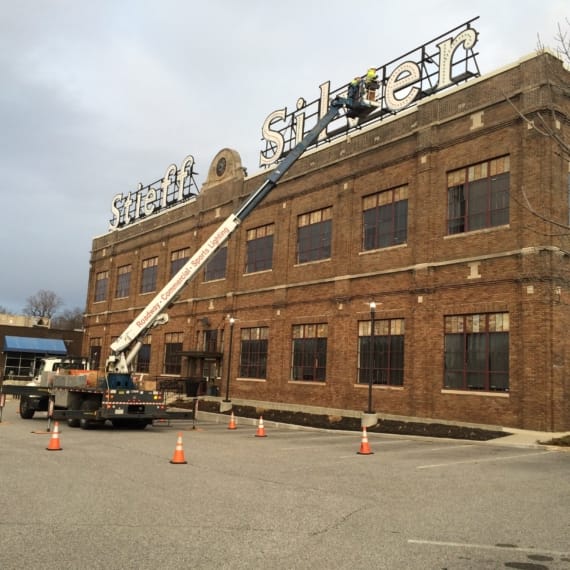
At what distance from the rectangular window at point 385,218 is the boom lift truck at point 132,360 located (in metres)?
4.92

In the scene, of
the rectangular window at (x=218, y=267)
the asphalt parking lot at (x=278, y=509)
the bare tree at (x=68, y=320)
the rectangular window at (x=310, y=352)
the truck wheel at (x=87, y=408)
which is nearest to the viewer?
the asphalt parking lot at (x=278, y=509)

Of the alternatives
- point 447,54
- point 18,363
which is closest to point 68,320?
point 18,363

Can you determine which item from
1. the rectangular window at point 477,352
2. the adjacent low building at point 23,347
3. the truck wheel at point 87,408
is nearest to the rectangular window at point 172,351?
the truck wheel at point 87,408

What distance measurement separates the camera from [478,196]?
79.7 ft

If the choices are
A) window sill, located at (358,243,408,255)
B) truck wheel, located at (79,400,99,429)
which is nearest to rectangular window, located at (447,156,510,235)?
window sill, located at (358,243,408,255)

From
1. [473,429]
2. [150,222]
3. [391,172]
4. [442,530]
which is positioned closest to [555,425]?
[473,429]

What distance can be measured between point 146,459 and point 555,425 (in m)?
13.6

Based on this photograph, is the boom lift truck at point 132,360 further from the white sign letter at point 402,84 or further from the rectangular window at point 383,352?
the rectangular window at point 383,352

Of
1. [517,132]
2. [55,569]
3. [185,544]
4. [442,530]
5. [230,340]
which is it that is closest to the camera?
[55,569]

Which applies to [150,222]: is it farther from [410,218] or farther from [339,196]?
[410,218]

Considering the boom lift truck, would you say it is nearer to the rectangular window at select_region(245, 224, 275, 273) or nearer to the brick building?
the brick building

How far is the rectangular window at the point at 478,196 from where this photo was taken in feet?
76.7

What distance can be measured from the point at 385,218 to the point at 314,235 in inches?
199

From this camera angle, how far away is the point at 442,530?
7.66 m
